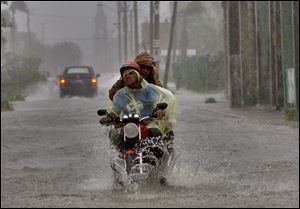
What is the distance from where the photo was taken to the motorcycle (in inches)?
136

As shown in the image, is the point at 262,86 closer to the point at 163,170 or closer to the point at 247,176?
the point at 247,176

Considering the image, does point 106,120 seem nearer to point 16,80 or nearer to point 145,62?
point 145,62

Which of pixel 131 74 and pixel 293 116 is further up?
pixel 131 74

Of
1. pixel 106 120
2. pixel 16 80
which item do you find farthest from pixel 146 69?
pixel 16 80

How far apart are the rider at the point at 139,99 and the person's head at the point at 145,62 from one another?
0.8 inches

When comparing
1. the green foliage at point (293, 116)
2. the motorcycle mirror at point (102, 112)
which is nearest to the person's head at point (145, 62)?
the motorcycle mirror at point (102, 112)

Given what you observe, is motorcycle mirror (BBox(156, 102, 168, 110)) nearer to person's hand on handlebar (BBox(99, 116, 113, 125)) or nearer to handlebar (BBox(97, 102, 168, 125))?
handlebar (BBox(97, 102, 168, 125))

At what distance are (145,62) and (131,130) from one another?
259mm

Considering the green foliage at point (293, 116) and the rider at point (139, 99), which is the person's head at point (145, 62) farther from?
the green foliage at point (293, 116)

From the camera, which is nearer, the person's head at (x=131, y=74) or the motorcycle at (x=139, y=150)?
the person's head at (x=131, y=74)

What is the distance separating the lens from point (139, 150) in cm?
362

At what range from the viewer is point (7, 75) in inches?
1919

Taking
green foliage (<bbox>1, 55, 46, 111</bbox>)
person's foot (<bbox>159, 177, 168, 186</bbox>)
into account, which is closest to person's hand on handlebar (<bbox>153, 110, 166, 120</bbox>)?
person's foot (<bbox>159, 177, 168, 186</bbox>)

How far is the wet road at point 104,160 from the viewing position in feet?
35.4
